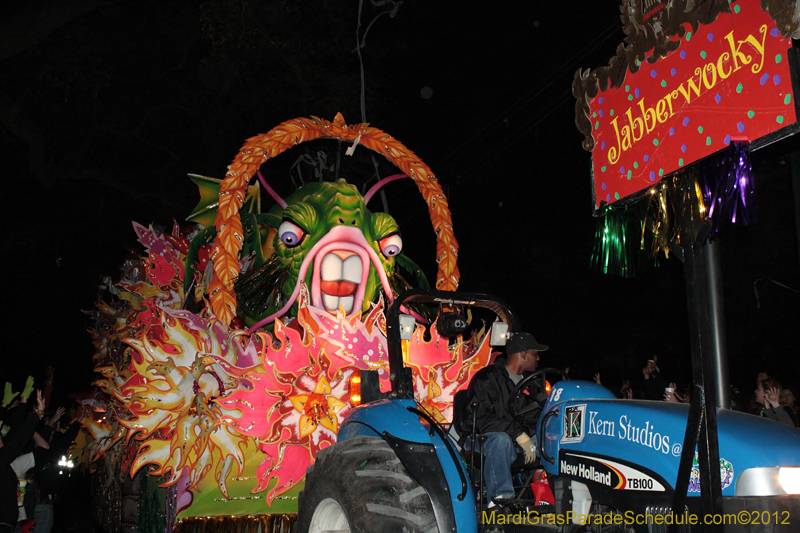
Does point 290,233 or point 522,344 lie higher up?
point 290,233

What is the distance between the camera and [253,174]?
7340 mm

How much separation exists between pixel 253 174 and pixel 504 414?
4.28 m

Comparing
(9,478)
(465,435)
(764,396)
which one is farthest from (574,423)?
(764,396)

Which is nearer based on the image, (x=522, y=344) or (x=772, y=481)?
(x=772, y=481)

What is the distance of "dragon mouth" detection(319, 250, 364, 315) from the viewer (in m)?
7.93

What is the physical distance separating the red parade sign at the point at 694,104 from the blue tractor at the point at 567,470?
1.22 metres

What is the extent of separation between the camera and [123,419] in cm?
611

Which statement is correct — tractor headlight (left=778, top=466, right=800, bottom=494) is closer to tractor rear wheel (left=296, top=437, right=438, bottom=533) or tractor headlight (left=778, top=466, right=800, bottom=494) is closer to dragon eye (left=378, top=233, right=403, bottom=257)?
tractor rear wheel (left=296, top=437, right=438, bottom=533)

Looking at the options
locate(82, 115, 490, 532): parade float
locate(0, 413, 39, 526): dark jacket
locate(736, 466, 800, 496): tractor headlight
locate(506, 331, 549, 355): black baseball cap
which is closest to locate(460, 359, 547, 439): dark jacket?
locate(506, 331, 549, 355): black baseball cap

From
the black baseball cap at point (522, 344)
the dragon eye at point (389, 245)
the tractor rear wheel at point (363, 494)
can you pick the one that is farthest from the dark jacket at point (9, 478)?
the black baseball cap at point (522, 344)

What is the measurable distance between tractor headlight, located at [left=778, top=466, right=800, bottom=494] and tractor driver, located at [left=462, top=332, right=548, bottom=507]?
5.02 ft

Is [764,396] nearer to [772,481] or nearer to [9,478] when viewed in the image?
[772,481]

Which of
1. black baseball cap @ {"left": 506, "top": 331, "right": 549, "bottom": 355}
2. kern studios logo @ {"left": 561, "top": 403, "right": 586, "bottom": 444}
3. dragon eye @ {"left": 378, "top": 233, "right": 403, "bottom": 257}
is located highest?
dragon eye @ {"left": 378, "top": 233, "right": 403, "bottom": 257}

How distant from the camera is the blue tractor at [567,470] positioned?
2.85 meters
